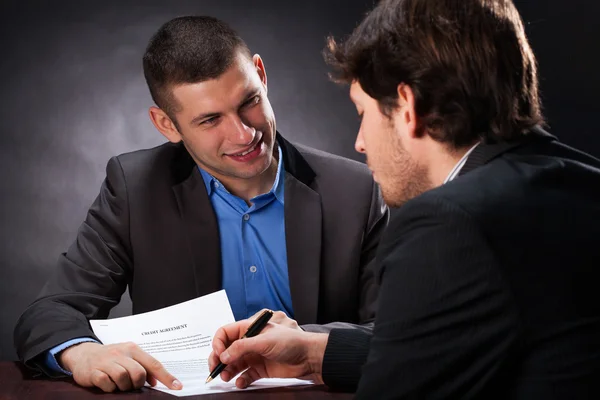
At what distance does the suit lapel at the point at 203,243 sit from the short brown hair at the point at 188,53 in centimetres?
29

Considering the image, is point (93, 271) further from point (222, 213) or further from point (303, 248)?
point (303, 248)

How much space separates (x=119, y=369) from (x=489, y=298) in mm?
857

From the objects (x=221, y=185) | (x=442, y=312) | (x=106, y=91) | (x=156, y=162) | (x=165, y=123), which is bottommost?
(x=442, y=312)

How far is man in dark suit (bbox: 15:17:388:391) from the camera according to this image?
226 cm

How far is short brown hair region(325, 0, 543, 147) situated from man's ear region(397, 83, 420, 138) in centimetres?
1

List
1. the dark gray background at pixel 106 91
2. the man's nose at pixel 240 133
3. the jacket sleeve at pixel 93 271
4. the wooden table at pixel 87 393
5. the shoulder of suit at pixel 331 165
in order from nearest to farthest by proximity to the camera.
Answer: the wooden table at pixel 87 393, the jacket sleeve at pixel 93 271, the man's nose at pixel 240 133, the shoulder of suit at pixel 331 165, the dark gray background at pixel 106 91

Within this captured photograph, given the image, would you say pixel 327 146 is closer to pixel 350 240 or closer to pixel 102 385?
pixel 350 240

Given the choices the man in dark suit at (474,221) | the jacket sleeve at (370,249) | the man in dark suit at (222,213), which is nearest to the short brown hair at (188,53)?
the man in dark suit at (222,213)

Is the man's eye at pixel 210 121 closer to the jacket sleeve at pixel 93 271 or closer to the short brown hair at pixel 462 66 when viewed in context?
the jacket sleeve at pixel 93 271

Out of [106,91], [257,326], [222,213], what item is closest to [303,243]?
[222,213]

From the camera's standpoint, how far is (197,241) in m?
2.35

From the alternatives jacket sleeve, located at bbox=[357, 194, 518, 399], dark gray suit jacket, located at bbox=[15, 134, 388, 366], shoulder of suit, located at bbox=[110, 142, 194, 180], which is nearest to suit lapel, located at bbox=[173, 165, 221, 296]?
dark gray suit jacket, located at bbox=[15, 134, 388, 366]

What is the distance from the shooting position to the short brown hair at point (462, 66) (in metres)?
1.46

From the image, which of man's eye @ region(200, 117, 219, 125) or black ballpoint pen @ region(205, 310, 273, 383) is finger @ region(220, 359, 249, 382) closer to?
black ballpoint pen @ region(205, 310, 273, 383)
